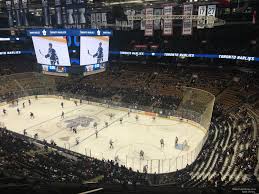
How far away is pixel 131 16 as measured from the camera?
110 ft

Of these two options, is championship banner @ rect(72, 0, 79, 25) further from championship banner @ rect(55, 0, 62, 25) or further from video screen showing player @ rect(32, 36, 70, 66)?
video screen showing player @ rect(32, 36, 70, 66)

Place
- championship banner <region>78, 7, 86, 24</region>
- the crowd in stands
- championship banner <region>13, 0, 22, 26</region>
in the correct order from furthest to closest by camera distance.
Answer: championship banner <region>13, 0, 22, 26</region> → championship banner <region>78, 7, 86, 24</region> → the crowd in stands

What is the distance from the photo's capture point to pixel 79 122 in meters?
31.9

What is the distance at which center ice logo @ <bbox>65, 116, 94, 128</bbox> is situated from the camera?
30839mm

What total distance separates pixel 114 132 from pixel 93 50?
9.05m

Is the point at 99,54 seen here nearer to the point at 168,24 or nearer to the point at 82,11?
the point at 82,11

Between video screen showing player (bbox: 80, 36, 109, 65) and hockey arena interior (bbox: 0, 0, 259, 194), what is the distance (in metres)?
0.11

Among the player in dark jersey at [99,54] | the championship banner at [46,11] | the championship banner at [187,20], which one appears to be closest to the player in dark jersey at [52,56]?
the championship banner at [46,11]

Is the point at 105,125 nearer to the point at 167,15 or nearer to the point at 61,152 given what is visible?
the point at 61,152

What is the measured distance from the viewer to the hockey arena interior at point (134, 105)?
17.0m

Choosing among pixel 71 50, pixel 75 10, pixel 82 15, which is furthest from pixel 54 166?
pixel 75 10

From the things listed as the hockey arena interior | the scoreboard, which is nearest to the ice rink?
the hockey arena interior

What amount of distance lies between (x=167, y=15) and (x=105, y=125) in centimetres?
1277

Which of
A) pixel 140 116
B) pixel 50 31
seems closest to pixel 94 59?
pixel 50 31
